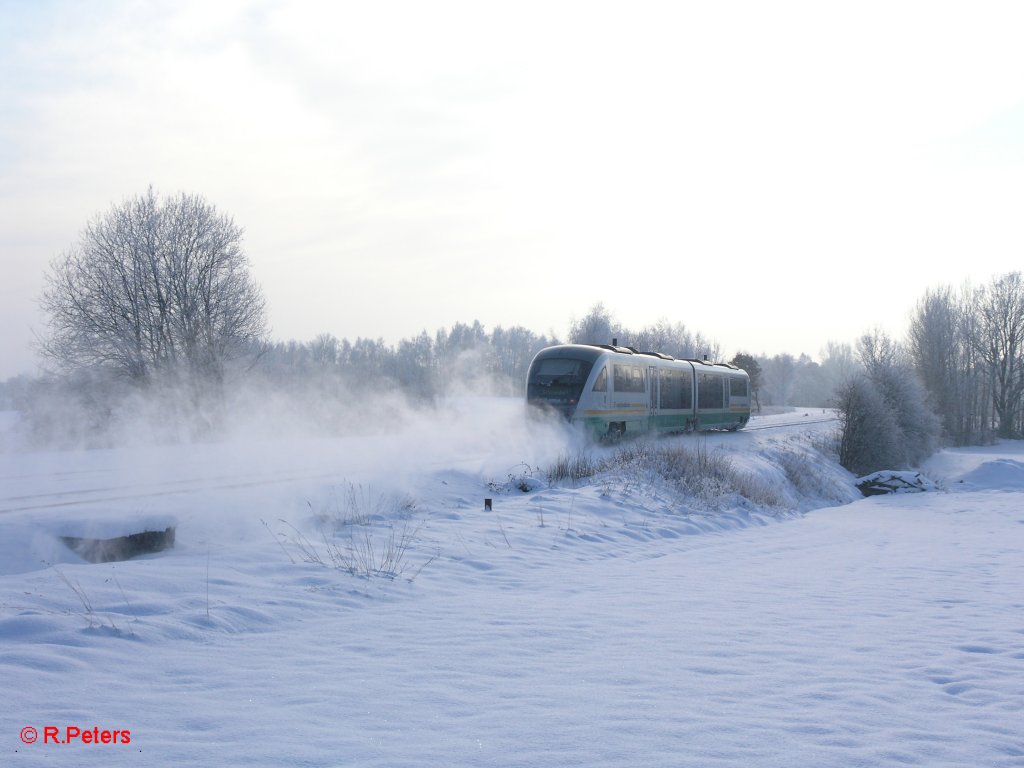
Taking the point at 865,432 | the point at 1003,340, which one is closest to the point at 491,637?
the point at 865,432

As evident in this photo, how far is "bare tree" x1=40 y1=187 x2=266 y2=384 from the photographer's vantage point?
99.7 ft

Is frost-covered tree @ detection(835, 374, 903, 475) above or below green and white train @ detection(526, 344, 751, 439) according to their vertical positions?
below

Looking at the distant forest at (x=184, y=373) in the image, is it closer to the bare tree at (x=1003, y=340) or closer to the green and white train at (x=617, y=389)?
the green and white train at (x=617, y=389)

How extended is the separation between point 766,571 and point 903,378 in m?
35.3

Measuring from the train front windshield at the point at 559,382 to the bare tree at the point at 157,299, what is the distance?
13498mm

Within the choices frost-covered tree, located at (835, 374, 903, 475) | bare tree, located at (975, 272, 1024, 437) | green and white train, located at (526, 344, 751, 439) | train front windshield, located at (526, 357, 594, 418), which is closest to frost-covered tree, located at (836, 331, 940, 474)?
frost-covered tree, located at (835, 374, 903, 475)

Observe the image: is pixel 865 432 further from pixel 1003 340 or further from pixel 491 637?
pixel 1003 340

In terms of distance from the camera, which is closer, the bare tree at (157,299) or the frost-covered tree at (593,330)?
the bare tree at (157,299)

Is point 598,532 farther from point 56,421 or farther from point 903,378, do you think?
point 903,378

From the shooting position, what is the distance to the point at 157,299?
1256 inches

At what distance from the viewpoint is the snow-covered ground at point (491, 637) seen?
153 inches

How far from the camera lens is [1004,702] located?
473 centimetres

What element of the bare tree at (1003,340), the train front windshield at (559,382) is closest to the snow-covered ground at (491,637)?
the train front windshield at (559,382)

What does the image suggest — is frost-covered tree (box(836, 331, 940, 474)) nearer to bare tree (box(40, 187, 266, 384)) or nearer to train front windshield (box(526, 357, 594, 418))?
train front windshield (box(526, 357, 594, 418))
